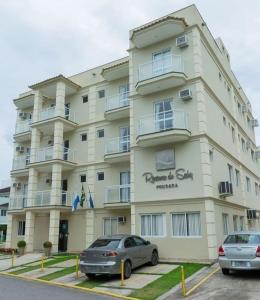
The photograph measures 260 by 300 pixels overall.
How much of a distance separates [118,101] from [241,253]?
14.6m

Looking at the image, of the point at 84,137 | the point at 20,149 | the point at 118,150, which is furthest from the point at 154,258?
the point at 20,149

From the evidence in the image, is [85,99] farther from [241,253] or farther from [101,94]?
[241,253]

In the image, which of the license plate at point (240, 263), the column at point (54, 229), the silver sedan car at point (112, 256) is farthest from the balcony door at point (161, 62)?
the column at point (54, 229)

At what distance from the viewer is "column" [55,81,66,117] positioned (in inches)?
994

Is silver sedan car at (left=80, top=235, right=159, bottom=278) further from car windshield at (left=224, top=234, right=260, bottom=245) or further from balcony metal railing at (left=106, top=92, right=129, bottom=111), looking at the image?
balcony metal railing at (left=106, top=92, right=129, bottom=111)

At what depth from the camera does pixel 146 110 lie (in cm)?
2047

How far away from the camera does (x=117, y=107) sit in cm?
2319

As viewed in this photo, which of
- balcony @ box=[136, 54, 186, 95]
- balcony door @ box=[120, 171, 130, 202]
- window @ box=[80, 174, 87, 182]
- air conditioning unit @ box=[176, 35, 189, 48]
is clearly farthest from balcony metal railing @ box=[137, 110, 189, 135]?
window @ box=[80, 174, 87, 182]

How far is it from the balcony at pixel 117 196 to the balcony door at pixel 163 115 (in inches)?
197

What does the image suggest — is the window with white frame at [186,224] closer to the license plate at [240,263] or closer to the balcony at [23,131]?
the license plate at [240,263]

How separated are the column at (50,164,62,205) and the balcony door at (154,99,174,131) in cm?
890

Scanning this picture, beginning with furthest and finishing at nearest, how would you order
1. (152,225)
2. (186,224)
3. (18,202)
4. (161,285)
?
(18,202), (152,225), (186,224), (161,285)

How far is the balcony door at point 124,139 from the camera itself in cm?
2227

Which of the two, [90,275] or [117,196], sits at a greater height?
[117,196]
